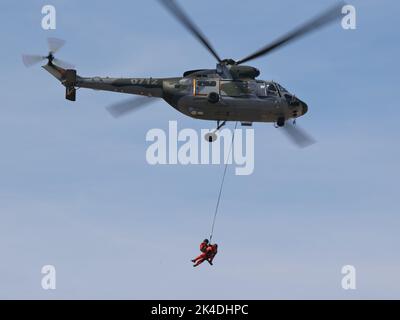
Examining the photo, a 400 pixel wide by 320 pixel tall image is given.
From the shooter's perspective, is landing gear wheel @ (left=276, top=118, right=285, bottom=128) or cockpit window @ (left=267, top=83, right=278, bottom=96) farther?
cockpit window @ (left=267, top=83, right=278, bottom=96)

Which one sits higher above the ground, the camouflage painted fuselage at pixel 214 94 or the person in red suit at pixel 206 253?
the camouflage painted fuselage at pixel 214 94

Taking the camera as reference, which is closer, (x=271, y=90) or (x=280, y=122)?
(x=280, y=122)

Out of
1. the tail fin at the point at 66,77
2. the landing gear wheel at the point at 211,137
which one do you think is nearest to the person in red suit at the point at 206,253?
the landing gear wheel at the point at 211,137

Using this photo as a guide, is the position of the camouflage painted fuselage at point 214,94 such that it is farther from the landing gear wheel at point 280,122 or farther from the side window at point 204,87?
the landing gear wheel at point 280,122

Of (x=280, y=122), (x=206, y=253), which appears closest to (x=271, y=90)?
(x=280, y=122)

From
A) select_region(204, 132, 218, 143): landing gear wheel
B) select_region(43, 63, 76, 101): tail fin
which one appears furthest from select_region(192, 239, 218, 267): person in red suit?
select_region(43, 63, 76, 101): tail fin

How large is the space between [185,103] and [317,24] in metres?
8.26

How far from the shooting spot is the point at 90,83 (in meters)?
60.7

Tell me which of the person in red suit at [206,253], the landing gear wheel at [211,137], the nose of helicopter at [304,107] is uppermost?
the nose of helicopter at [304,107]

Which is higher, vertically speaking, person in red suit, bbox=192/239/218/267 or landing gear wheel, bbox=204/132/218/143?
landing gear wheel, bbox=204/132/218/143

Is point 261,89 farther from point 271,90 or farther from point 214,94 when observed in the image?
point 214,94

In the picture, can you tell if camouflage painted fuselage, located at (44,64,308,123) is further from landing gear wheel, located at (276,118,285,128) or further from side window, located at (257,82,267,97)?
landing gear wheel, located at (276,118,285,128)
